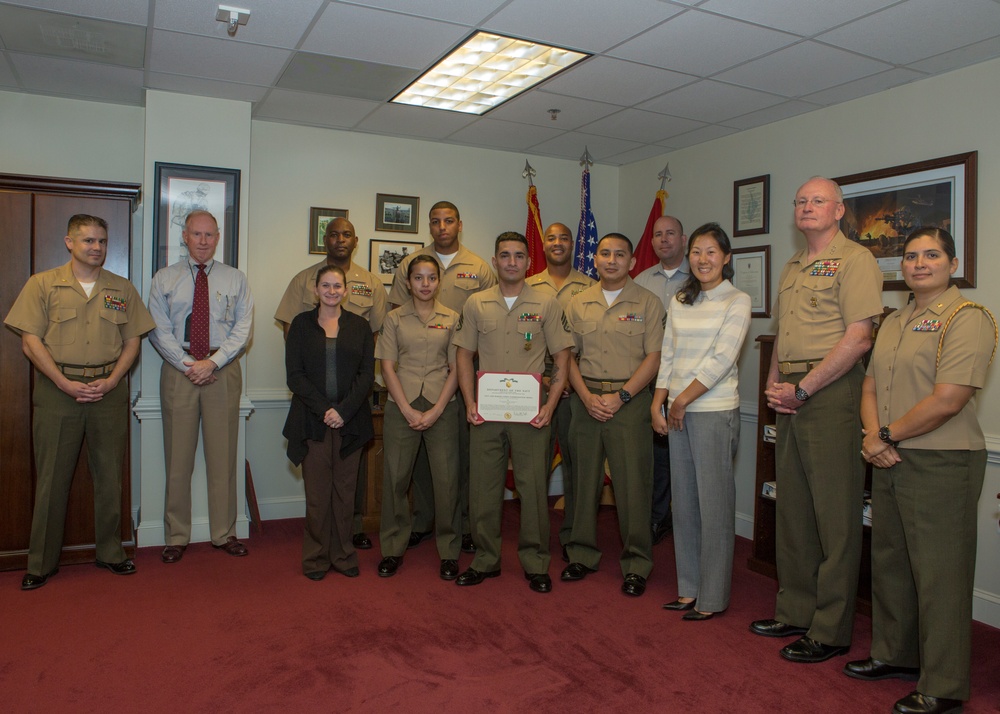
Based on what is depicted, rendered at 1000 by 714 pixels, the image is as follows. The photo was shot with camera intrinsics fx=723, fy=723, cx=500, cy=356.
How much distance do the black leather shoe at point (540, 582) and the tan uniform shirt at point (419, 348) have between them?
3.49ft

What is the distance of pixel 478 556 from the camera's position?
3898mm

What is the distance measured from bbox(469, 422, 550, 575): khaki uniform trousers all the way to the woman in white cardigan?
2.20ft

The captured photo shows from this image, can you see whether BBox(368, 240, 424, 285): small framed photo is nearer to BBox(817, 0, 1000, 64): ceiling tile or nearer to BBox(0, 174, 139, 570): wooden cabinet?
BBox(0, 174, 139, 570): wooden cabinet

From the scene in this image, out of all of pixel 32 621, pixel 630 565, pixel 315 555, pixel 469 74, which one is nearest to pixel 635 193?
pixel 469 74

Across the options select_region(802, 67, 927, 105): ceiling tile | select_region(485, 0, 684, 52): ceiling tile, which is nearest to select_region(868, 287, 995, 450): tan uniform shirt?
select_region(485, 0, 684, 52): ceiling tile

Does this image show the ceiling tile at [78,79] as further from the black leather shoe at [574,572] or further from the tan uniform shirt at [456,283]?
the black leather shoe at [574,572]

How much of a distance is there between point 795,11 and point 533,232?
9.37 feet

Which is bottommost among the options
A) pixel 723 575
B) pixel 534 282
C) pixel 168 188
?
pixel 723 575

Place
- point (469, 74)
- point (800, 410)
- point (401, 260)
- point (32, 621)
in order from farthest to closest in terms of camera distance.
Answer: point (401, 260) < point (469, 74) < point (32, 621) < point (800, 410)

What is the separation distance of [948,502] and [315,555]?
9.71 feet

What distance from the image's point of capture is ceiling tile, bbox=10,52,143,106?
3971mm

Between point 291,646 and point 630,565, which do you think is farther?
point 630,565

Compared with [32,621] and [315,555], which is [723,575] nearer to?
[315,555]

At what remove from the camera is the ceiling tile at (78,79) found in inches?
156
